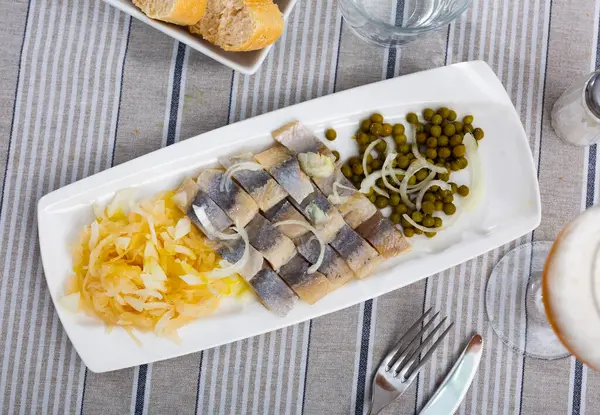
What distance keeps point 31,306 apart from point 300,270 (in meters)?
1.18

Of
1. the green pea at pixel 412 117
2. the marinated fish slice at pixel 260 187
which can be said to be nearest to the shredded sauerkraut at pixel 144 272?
the marinated fish slice at pixel 260 187

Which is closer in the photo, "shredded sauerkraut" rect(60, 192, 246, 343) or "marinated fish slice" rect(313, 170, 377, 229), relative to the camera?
"shredded sauerkraut" rect(60, 192, 246, 343)

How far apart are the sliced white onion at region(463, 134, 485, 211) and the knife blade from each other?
0.57 m

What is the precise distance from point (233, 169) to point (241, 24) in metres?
0.56

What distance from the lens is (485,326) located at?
2.78 metres

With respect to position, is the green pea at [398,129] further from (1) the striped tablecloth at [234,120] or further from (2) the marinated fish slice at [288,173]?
(2) the marinated fish slice at [288,173]

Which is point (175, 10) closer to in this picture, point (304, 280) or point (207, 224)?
point (207, 224)

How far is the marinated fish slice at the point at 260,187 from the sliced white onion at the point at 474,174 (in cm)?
77

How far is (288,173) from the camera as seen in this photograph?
258cm

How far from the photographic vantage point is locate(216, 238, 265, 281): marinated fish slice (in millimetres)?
2541

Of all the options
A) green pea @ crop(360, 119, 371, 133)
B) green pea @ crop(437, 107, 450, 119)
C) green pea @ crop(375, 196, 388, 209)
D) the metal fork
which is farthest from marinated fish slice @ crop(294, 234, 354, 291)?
green pea @ crop(437, 107, 450, 119)

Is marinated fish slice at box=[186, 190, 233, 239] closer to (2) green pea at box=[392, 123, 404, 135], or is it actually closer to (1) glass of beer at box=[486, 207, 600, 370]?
(2) green pea at box=[392, 123, 404, 135]

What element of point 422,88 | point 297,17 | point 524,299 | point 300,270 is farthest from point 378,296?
point 297,17

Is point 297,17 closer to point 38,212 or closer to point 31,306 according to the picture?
point 38,212
